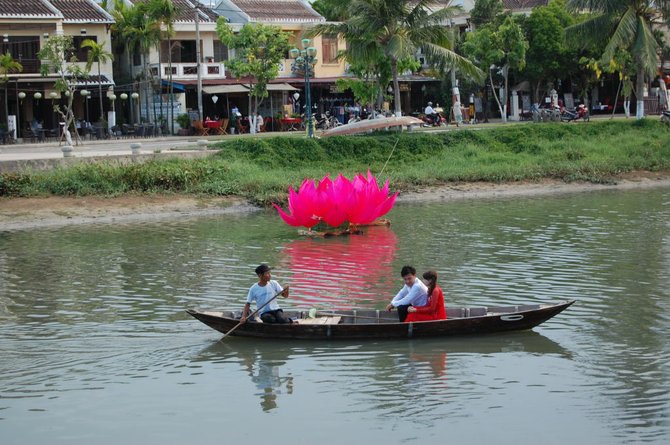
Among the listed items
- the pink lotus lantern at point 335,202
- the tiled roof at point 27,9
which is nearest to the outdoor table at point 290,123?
the tiled roof at point 27,9

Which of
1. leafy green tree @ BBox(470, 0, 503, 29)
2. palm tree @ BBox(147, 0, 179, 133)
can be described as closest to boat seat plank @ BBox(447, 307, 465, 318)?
palm tree @ BBox(147, 0, 179, 133)

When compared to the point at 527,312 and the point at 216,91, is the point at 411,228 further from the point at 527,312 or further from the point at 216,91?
the point at 216,91

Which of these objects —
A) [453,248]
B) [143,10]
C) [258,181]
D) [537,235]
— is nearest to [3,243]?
[258,181]

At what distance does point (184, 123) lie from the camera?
4734cm

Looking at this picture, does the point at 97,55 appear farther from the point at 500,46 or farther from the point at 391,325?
the point at 391,325

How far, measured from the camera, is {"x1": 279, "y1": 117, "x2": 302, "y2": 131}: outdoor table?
1921 inches

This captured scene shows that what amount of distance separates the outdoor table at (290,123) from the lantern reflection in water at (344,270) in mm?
22618

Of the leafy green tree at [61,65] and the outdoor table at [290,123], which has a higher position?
the leafy green tree at [61,65]

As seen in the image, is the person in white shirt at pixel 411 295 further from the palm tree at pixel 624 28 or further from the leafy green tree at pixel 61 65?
the leafy green tree at pixel 61 65

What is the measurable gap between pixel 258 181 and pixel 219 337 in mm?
16322

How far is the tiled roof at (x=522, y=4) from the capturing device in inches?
2173

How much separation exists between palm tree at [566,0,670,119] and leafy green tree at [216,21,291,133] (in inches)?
507

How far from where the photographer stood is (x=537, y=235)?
25.1m

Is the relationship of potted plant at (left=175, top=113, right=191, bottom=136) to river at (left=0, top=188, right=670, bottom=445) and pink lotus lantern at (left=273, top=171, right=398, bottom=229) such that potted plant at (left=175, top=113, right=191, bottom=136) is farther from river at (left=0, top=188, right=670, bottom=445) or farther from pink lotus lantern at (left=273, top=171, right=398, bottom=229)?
pink lotus lantern at (left=273, top=171, right=398, bottom=229)
